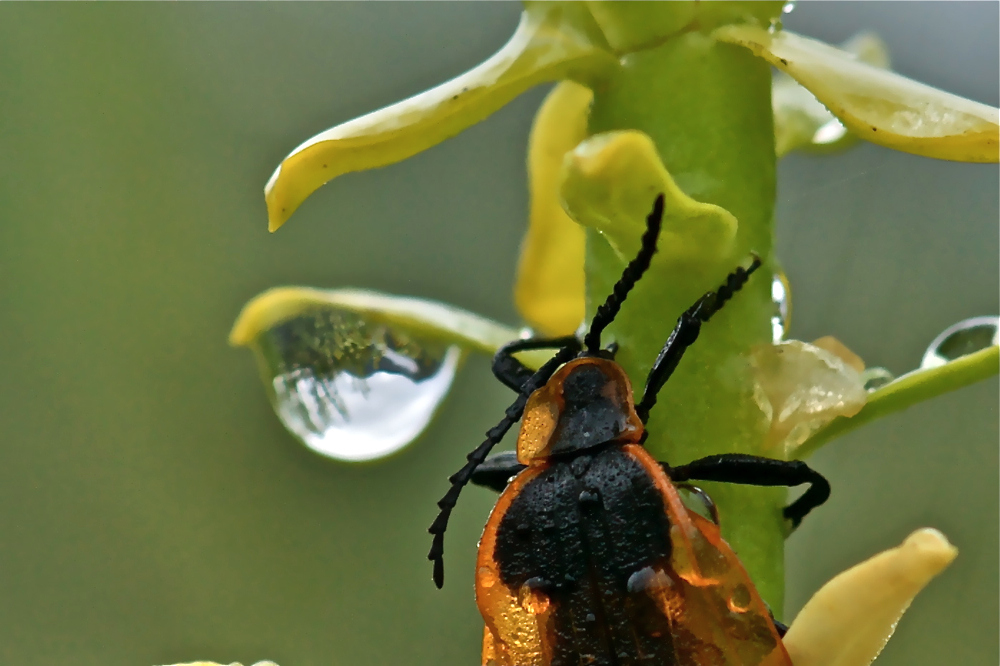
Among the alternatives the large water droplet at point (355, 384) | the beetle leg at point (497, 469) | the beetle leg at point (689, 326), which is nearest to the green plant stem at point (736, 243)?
the beetle leg at point (689, 326)

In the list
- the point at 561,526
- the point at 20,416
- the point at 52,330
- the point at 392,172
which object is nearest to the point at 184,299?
the point at 52,330

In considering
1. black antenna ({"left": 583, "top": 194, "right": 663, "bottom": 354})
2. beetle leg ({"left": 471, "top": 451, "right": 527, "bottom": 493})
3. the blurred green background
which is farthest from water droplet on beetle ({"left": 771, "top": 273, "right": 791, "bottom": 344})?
the blurred green background

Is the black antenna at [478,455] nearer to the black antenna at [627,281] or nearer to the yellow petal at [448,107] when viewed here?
the black antenna at [627,281]

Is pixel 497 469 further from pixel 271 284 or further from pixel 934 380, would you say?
pixel 271 284

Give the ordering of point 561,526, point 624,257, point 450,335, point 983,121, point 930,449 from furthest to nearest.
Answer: point 930,449 < point 450,335 < point 561,526 < point 624,257 < point 983,121

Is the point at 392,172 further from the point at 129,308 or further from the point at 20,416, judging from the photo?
the point at 20,416

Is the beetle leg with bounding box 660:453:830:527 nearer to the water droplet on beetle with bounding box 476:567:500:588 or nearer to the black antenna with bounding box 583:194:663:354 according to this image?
the black antenna with bounding box 583:194:663:354

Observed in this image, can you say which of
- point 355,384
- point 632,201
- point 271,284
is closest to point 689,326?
point 632,201
